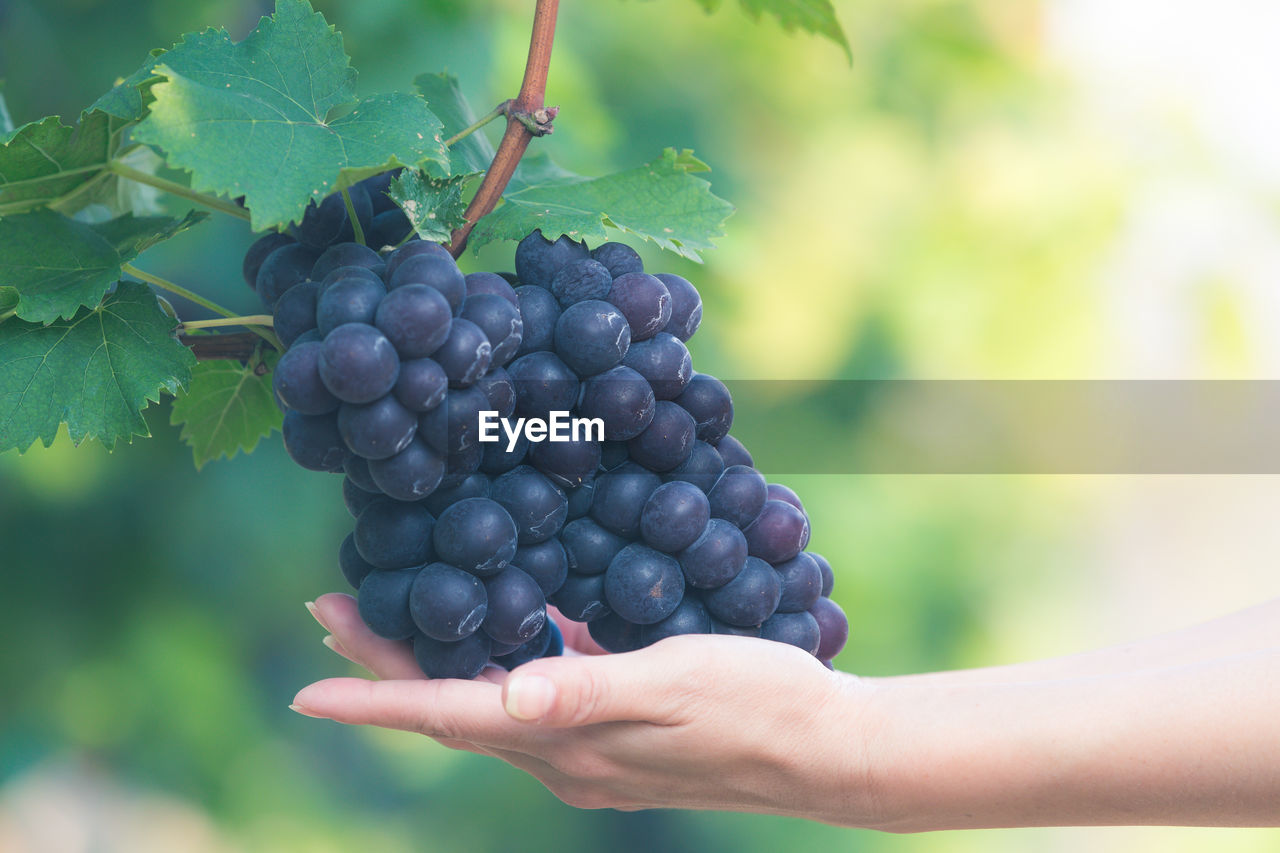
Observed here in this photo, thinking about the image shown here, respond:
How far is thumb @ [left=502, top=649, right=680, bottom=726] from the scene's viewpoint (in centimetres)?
47

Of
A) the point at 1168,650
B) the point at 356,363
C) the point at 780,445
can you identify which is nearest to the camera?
the point at 356,363

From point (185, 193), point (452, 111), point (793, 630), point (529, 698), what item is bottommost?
point (529, 698)

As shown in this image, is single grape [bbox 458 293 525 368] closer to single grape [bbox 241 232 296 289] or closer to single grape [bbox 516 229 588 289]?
single grape [bbox 516 229 588 289]

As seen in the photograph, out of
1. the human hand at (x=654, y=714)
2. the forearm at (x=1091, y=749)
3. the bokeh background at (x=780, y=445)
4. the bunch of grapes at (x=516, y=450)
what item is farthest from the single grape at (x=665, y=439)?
the bokeh background at (x=780, y=445)

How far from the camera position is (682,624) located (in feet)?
1.90

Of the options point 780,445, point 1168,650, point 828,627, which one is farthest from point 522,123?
point 780,445

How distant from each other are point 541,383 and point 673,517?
0.36 feet

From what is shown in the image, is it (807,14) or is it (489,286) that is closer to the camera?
(489,286)

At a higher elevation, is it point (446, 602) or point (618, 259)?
point (618, 259)

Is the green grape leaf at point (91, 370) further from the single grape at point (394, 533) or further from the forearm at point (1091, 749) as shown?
the forearm at point (1091, 749)

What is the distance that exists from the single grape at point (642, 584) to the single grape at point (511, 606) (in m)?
0.05

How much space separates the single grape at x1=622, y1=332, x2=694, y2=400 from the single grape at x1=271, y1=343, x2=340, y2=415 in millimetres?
171

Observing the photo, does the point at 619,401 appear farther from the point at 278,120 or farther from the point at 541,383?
the point at 278,120

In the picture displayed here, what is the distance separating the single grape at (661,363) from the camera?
55 centimetres
